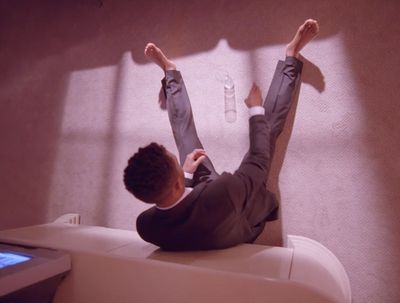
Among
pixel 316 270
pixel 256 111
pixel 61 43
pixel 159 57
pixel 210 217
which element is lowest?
pixel 316 270

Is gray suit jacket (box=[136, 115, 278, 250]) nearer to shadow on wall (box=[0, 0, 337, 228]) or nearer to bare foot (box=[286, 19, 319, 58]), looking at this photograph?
bare foot (box=[286, 19, 319, 58])

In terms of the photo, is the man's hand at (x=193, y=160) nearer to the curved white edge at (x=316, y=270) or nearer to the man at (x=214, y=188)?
the man at (x=214, y=188)

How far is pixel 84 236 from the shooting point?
1.24 metres

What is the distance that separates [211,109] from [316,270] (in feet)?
3.39

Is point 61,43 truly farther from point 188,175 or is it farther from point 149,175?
point 149,175

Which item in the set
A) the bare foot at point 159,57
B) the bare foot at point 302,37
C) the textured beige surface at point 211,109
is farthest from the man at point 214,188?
the bare foot at point 159,57

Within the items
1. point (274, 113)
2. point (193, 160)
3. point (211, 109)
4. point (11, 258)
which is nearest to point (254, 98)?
point (274, 113)

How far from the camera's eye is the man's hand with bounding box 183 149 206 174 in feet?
4.43

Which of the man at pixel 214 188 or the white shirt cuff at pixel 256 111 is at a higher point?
the white shirt cuff at pixel 256 111

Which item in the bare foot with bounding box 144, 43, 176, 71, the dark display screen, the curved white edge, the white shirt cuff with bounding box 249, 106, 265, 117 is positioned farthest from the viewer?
the bare foot with bounding box 144, 43, 176, 71

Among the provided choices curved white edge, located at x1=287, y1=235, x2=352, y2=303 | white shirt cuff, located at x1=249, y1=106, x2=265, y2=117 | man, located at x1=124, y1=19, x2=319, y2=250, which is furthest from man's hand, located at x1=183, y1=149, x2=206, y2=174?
curved white edge, located at x1=287, y1=235, x2=352, y2=303

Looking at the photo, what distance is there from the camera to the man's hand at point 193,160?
1.35 m

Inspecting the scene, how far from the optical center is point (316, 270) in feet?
2.91

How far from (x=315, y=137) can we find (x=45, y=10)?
245cm
